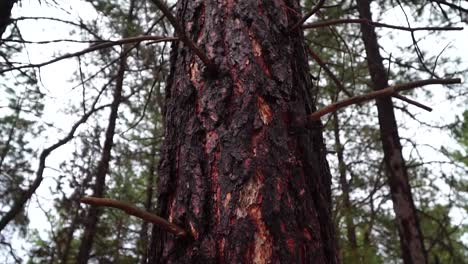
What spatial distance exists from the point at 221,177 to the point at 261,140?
169 millimetres

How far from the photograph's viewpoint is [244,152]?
1.17 meters

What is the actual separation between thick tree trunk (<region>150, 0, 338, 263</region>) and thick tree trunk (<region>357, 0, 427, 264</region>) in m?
3.77

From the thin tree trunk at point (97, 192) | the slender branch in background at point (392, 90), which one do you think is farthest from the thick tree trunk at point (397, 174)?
the thin tree trunk at point (97, 192)

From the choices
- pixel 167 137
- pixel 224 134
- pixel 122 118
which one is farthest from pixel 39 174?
pixel 122 118

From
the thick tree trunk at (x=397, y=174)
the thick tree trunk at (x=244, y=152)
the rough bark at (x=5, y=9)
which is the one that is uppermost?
the rough bark at (x=5, y=9)

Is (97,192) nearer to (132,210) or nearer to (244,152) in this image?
(244,152)

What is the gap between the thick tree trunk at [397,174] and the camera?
507cm

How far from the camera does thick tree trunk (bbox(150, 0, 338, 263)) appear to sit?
1.07m

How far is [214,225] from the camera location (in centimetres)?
109

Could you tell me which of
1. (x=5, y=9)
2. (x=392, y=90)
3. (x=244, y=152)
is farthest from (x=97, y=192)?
(x=392, y=90)

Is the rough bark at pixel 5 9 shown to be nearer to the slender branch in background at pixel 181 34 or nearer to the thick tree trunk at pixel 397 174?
the slender branch in background at pixel 181 34

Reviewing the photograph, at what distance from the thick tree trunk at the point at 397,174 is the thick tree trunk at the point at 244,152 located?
12.4ft

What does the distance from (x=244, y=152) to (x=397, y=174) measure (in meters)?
4.96

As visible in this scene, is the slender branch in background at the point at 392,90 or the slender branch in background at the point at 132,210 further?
the slender branch in background at the point at 392,90
